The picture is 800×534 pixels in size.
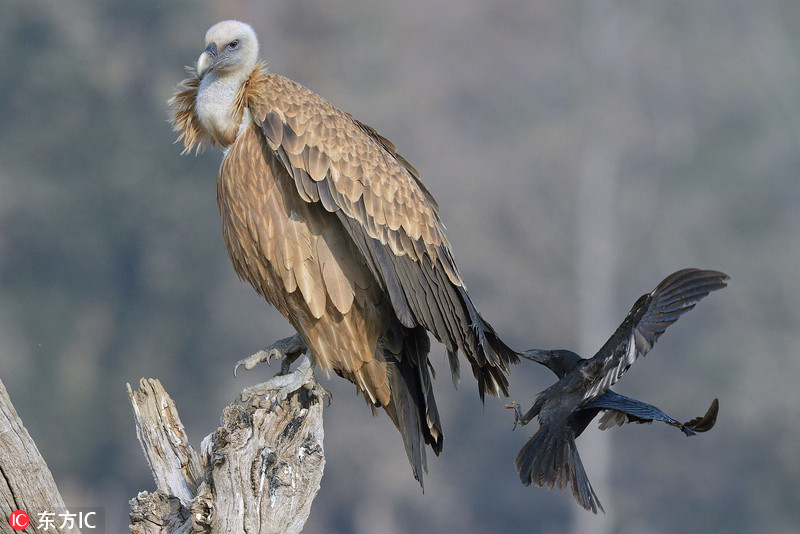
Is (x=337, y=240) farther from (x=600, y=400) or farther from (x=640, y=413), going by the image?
(x=640, y=413)

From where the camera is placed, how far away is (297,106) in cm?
361

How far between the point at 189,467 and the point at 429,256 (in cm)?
128

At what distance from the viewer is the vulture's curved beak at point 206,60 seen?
3.69 meters

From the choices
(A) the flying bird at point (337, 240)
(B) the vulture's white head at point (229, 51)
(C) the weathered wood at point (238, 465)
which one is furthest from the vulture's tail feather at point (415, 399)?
(B) the vulture's white head at point (229, 51)

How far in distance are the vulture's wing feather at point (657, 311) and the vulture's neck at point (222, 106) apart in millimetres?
1779

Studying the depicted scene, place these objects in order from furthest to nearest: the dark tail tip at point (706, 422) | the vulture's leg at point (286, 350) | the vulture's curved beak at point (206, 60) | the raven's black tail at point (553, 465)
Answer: the vulture's leg at point (286, 350) < the vulture's curved beak at point (206, 60) < the raven's black tail at point (553, 465) < the dark tail tip at point (706, 422)

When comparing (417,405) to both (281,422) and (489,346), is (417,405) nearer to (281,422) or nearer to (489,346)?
(489,346)

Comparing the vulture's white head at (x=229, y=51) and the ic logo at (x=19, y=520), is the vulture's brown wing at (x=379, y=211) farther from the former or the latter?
the ic logo at (x=19, y=520)

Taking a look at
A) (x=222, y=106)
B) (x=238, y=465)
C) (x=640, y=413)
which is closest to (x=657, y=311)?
(x=640, y=413)

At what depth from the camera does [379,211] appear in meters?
3.62

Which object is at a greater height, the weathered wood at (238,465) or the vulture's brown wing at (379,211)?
the vulture's brown wing at (379,211)

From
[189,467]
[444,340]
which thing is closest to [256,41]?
[444,340]

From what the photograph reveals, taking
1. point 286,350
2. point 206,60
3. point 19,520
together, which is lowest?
point 19,520

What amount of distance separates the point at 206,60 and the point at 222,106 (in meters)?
0.21
